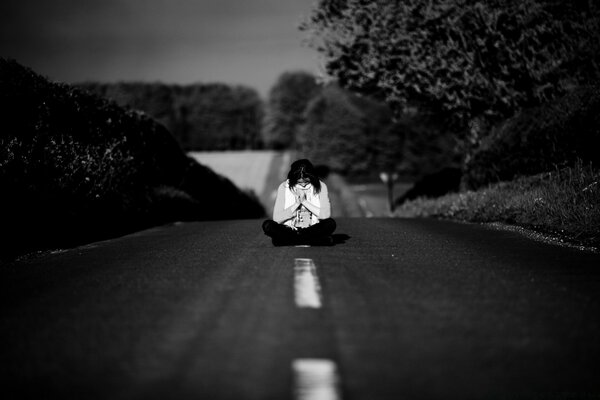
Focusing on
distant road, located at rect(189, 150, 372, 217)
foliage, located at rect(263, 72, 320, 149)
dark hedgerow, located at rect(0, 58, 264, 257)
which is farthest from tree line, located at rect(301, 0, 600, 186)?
foliage, located at rect(263, 72, 320, 149)

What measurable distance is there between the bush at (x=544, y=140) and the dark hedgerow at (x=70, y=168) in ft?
30.9

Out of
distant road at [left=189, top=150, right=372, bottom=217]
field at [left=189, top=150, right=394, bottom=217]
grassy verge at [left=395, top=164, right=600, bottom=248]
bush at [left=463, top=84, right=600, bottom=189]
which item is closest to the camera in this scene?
grassy verge at [left=395, top=164, right=600, bottom=248]

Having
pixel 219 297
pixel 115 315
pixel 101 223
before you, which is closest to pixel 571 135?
pixel 101 223

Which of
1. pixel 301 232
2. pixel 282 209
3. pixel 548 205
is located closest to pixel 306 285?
pixel 301 232

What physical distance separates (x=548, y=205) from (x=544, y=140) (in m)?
4.49

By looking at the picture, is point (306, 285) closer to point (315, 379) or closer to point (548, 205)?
point (315, 379)

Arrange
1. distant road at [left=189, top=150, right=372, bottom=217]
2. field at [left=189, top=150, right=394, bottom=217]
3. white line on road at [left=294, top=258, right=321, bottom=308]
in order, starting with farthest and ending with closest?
distant road at [left=189, top=150, right=372, bottom=217] < field at [left=189, top=150, right=394, bottom=217] < white line on road at [left=294, top=258, right=321, bottom=308]

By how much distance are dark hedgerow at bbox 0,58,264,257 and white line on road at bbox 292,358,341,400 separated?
6713mm

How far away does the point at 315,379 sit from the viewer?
3.37 m

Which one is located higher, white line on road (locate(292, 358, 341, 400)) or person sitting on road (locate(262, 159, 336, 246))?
person sitting on road (locate(262, 159, 336, 246))

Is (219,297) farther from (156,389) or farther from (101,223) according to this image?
(101,223)

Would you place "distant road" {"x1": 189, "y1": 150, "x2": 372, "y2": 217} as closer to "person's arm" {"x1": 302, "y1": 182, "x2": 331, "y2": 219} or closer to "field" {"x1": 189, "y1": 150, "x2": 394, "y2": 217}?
"field" {"x1": 189, "y1": 150, "x2": 394, "y2": 217}

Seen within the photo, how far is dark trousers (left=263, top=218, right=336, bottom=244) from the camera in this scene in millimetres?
8836

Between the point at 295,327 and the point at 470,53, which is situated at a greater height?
the point at 470,53
